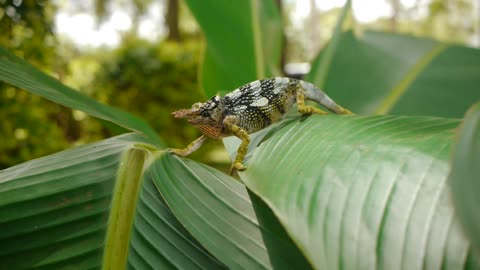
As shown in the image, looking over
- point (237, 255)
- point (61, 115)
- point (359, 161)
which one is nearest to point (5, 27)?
point (237, 255)

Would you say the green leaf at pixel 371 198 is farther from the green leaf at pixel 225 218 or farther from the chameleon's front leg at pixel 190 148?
the chameleon's front leg at pixel 190 148

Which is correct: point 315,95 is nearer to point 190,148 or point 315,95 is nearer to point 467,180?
point 190,148

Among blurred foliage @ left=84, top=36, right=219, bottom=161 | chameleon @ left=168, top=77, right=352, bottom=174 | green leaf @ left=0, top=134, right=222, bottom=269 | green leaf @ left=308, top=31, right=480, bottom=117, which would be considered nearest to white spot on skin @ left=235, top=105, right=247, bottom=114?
chameleon @ left=168, top=77, right=352, bottom=174

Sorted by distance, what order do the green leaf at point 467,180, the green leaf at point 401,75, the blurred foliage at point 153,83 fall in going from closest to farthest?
the green leaf at point 467,180, the green leaf at point 401,75, the blurred foliage at point 153,83

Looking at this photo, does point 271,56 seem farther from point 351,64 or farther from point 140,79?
point 140,79

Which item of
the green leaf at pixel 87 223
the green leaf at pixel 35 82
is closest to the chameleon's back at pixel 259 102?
the green leaf at pixel 35 82

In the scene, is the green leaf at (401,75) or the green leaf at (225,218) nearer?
the green leaf at (225,218)
